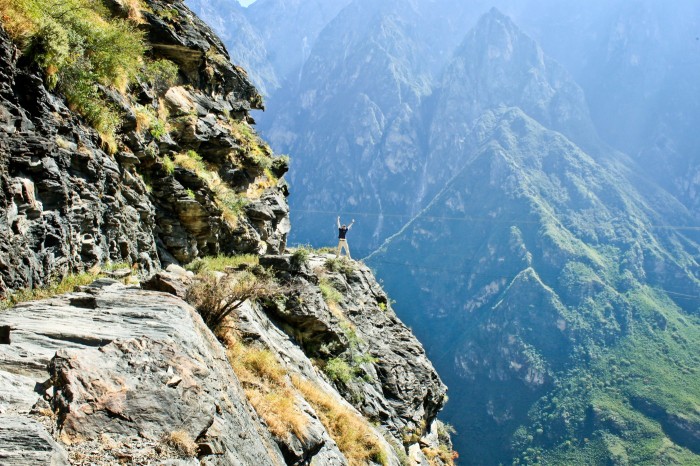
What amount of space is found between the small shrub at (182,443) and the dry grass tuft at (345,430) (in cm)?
568

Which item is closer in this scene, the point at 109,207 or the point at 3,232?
the point at 3,232

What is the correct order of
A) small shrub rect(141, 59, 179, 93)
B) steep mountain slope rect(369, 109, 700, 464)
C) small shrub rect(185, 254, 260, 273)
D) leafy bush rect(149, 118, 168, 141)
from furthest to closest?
1. steep mountain slope rect(369, 109, 700, 464)
2. small shrub rect(141, 59, 179, 93)
3. leafy bush rect(149, 118, 168, 141)
4. small shrub rect(185, 254, 260, 273)

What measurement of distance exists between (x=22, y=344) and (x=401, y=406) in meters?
14.2

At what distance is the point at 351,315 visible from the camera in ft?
63.6

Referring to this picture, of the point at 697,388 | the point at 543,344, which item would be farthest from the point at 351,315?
the point at 543,344

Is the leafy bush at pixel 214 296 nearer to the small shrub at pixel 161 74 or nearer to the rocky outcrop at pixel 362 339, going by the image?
the rocky outcrop at pixel 362 339

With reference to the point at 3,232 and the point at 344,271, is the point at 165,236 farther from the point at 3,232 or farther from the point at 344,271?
the point at 344,271

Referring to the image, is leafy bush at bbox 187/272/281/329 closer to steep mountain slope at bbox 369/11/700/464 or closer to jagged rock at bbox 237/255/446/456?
jagged rock at bbox 237/255/446/456

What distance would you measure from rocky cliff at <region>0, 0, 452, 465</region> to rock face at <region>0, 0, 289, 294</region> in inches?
1.8

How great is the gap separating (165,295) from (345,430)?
16.6 feet

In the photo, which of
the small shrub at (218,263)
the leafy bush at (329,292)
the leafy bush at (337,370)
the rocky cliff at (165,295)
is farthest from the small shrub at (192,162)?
the leafy bush at (337,370)

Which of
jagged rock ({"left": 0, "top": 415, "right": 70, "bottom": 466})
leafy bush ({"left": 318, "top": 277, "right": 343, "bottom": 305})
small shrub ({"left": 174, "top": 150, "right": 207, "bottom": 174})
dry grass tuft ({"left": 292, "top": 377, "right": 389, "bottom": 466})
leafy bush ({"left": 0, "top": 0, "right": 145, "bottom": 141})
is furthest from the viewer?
leafy bush ({"left": 318, "top": 277, "right": 343, "bottom": 305})

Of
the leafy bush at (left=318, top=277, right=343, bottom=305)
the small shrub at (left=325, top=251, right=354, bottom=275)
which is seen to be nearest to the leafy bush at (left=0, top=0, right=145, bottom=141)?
the leafy bush at (left=318, top=277, right=343, bottom=305)

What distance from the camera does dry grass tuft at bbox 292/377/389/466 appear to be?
1041 cm
